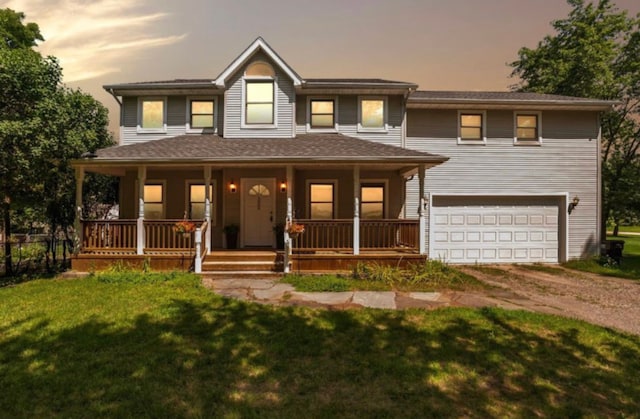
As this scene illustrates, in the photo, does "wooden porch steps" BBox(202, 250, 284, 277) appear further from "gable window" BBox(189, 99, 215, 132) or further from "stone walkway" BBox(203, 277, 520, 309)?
"gable window" BBox(189, 99, 215, 132)

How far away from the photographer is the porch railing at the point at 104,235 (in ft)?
32.6

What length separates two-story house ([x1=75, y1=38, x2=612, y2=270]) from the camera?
12047 mm

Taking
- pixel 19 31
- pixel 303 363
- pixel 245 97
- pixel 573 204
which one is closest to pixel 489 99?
pixel 573 204

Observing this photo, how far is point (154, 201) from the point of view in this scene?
40.7 ft

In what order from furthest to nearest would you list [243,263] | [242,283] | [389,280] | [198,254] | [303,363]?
[243,263], [198,254], [389,280], [242,283], [303,363]

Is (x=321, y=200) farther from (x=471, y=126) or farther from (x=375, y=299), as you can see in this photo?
(x=471, y=126)

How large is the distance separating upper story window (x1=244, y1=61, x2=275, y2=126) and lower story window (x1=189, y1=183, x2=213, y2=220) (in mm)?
3085

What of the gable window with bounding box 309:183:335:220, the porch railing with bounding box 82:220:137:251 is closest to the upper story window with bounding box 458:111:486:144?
the gable window with bounding box 309:183:335:220

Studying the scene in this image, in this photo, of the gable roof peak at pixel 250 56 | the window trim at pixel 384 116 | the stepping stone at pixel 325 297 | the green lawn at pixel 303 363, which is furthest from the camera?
the window trim at pixel 384 116

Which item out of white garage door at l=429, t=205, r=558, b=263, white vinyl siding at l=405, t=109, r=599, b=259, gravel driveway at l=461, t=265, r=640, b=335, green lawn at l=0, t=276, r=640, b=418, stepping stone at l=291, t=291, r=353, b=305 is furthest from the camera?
white vinyl siding at l=405, t=109, r=599, b=259

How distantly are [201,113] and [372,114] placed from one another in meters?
6.62

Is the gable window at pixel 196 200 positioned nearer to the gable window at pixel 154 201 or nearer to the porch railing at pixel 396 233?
the gable window at pixel 154 201

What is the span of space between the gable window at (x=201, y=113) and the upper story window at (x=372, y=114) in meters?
→ 5.72

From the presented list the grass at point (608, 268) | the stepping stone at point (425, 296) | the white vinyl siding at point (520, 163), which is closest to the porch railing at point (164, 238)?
the stepping stone at point (425, 296)
